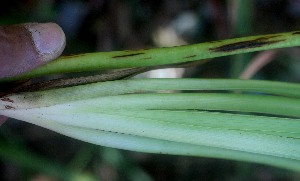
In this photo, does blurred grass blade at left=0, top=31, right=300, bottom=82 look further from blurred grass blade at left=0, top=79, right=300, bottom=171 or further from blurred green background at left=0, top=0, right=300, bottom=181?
blurred green background at left=0, top=0, right=300, bottom=181

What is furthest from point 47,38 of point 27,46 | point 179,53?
point 179,53

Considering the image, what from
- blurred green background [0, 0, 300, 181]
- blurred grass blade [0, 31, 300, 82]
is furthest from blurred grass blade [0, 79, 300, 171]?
blurred green background [0, 0, 300, 181]

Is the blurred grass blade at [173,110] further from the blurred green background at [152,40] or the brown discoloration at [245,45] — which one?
the blurred green background at [152,40]

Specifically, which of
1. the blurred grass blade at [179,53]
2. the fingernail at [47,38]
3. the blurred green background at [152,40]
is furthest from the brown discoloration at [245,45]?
the blurred green background at [152,40]

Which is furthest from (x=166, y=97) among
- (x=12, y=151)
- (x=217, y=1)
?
(x=217, y=1)

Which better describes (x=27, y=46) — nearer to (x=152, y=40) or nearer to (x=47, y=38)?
(x=47, y=38)
